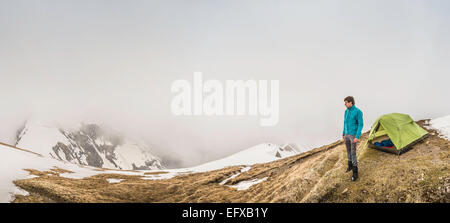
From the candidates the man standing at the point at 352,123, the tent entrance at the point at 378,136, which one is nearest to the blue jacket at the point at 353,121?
the man standing at the point at 352,123

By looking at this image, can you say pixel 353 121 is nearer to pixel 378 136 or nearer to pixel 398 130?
pixel 398 130

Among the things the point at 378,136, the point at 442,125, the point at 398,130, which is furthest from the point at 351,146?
the point at 442,125

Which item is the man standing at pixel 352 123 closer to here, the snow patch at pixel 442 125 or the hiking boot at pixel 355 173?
the hiking boot at pixel 355 173

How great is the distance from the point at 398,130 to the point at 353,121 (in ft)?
23.5

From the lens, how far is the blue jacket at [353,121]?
39.2ft

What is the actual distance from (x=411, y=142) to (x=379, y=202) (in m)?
8.12

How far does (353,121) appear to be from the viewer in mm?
12125

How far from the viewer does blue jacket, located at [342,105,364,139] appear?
12.0 m

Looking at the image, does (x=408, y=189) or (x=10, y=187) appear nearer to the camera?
(x=408, y=189)

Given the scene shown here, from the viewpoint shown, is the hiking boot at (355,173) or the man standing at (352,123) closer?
the man standing at (352,123)
